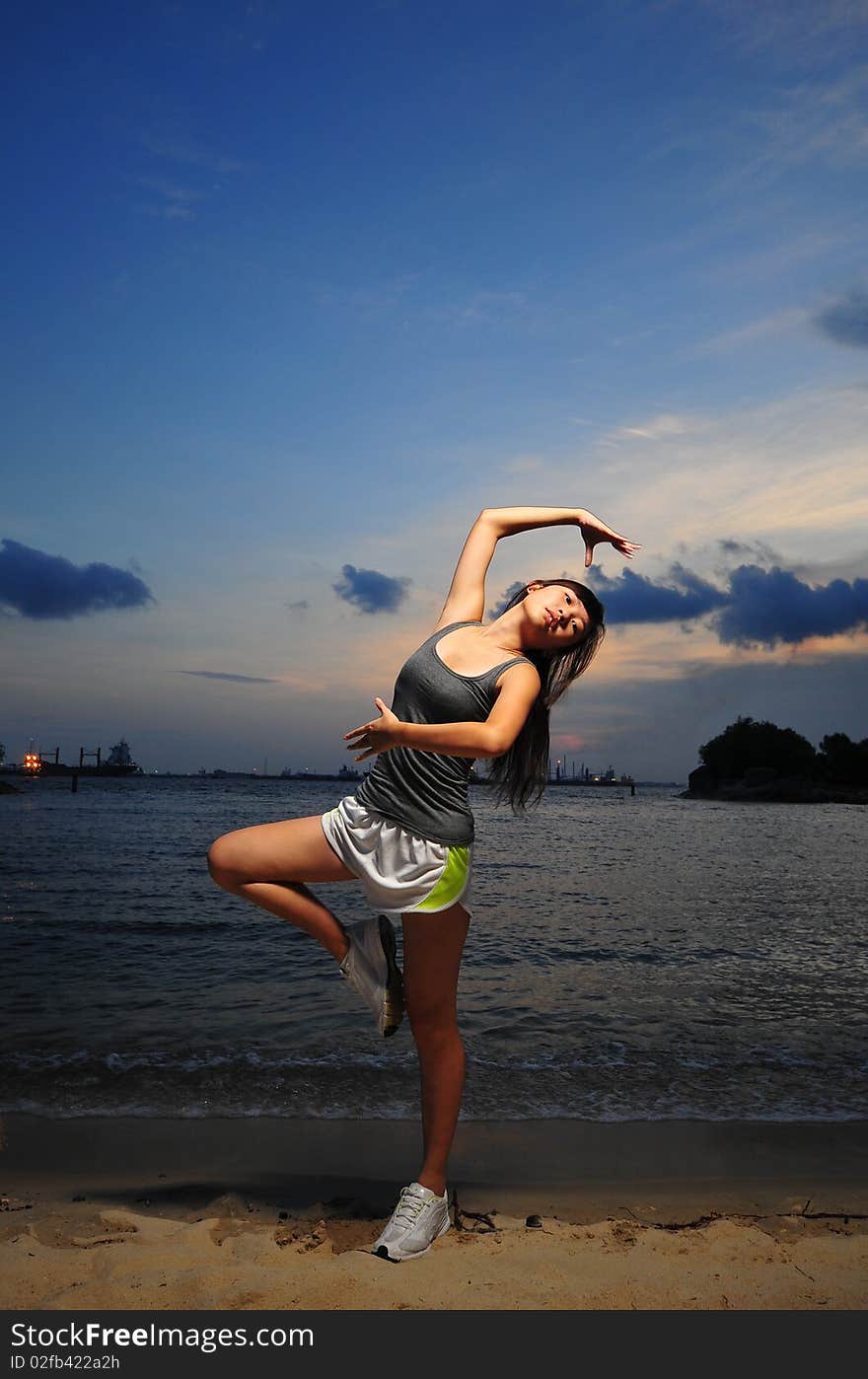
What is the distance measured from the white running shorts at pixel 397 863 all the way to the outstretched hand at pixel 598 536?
159 cm

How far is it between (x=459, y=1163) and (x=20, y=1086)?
3073mm

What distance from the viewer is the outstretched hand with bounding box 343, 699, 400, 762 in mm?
2785

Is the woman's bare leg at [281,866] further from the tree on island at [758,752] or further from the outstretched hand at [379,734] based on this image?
the tree on island at [758,752]

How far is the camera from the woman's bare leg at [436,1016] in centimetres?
323

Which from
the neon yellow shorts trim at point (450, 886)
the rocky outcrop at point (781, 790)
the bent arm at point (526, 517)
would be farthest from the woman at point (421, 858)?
the rocky outcrop at point (781, 790)

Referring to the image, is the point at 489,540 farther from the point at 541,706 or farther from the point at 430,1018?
the point at 430,1018

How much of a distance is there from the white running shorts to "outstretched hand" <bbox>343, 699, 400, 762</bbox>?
0.42m

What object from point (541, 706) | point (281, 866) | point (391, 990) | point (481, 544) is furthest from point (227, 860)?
point (481, 544)

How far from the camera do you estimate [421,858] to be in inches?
124

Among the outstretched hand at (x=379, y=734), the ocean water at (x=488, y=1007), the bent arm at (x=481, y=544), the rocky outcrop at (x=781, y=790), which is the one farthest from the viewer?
the rocky outcrop at (x=781, y=790)

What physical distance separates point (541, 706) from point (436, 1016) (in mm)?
1327

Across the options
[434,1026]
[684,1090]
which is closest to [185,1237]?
[434,1026]
